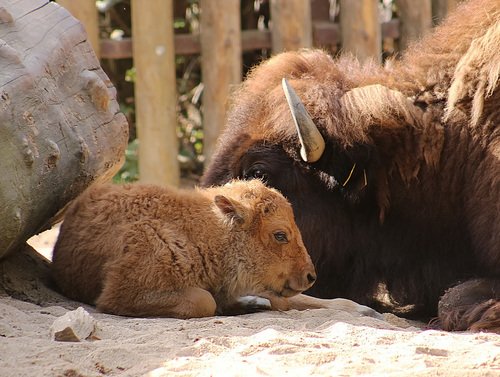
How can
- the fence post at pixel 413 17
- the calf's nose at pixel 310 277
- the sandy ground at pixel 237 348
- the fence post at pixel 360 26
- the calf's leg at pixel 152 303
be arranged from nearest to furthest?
the sandy ground at pixel 237 348 < the calf's leg at pixel 152 303 < the calf's nose at pixel 310 277 < the fence post at pixel 360 26 < the fence post at pixel 413 17

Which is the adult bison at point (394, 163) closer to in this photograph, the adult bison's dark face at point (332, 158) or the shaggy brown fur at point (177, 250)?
the adult bison's dark face at point (332, 158)

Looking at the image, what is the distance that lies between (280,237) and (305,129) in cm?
66

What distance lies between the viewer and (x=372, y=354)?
11.8 ft

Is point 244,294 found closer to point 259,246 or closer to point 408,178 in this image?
point 259,246

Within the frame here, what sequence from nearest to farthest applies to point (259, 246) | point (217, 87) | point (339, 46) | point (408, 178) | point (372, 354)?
point (372, 354) → point (259, 246) → point (408, 178) → point (217, 87) → point (339, 46)

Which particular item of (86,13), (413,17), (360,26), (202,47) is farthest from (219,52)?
(413,17)

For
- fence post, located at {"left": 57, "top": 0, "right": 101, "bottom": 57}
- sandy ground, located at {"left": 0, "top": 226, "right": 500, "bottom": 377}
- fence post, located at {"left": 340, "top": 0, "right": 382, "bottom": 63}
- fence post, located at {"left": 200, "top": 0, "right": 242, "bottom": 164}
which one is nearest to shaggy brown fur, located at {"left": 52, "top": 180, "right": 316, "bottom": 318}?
sandy ground, located at {"left": 0, "top": 226, "right": 500, "bottom": 377}

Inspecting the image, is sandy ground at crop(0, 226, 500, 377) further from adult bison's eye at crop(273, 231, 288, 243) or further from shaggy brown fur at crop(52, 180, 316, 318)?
adult bison's eye at crop(273, 231, 288, 243)

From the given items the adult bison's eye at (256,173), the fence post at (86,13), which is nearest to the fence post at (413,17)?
the fence post at (86,13)

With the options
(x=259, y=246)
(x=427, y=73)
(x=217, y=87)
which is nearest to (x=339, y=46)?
(x=217, y=87)

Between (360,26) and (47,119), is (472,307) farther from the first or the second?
(360,26)

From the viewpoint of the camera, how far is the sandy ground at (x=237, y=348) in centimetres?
342

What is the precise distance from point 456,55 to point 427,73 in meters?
0.19

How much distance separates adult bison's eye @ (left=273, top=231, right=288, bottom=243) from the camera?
473 centimetres
